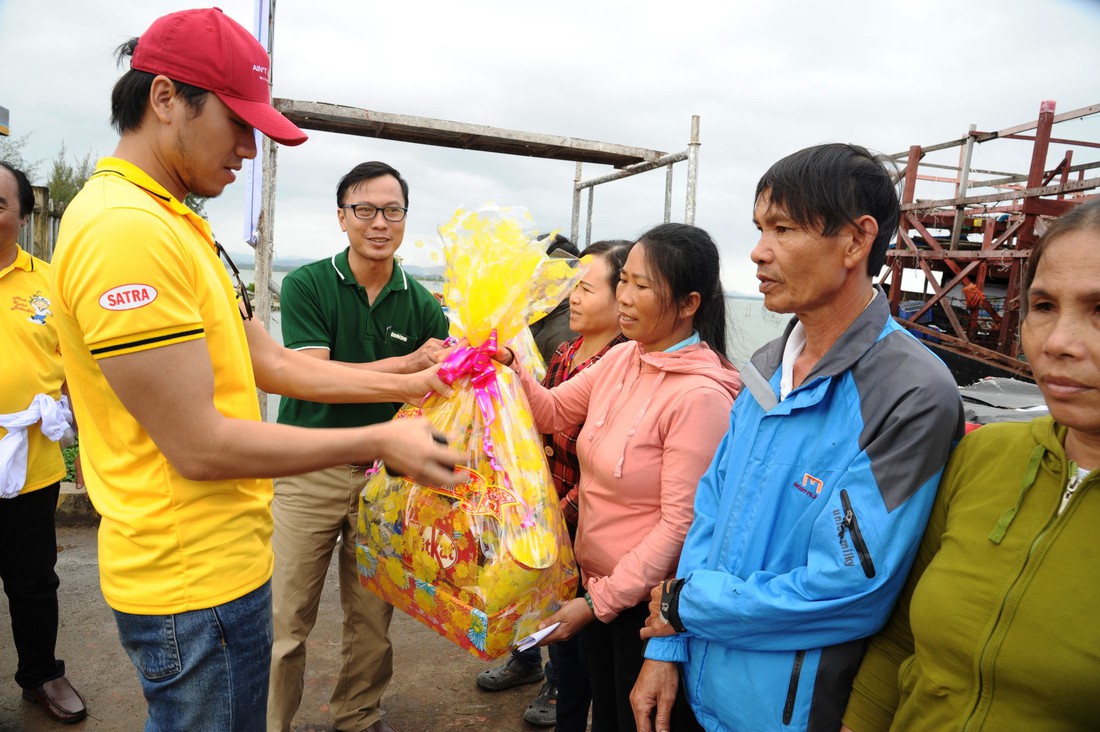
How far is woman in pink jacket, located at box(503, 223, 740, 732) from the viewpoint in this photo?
195cm

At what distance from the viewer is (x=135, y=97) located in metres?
1.58

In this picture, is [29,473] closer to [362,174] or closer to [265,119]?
[362,174]

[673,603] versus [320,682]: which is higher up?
[673,603]

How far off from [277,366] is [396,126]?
116 inches

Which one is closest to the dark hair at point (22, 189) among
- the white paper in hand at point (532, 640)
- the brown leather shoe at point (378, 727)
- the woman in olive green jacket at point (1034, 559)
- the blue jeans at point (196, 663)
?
the blue jeans at point (196, 663)

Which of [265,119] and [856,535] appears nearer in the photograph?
[856,535]

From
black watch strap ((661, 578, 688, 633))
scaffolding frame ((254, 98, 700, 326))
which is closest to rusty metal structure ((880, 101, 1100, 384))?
scaffolding frame ((254, 98, 700, 326))

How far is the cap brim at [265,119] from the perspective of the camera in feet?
5.22

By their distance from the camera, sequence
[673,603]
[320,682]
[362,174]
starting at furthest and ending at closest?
1. [320,682]
2. [362,174]
3. [673,603]

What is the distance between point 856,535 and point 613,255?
1.92 meters

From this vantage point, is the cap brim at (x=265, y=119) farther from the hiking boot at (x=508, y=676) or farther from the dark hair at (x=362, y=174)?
the hiking boot at (x=508, y=676)

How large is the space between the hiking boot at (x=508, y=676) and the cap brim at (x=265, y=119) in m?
2.72

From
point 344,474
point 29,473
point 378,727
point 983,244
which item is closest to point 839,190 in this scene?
point 344,474

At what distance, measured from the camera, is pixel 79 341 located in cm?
150
